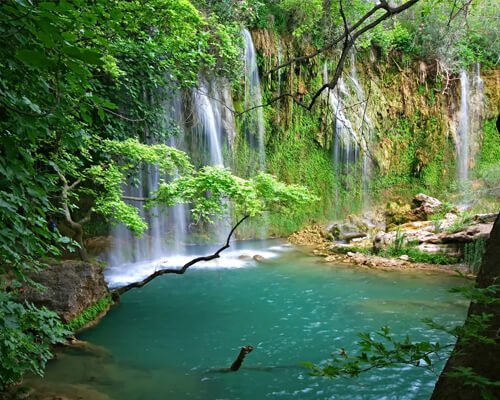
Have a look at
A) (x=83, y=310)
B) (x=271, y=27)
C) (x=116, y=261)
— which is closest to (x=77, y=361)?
(x=83, y=310)

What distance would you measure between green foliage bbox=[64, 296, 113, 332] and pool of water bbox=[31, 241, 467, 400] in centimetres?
19

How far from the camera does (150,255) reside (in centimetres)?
1197

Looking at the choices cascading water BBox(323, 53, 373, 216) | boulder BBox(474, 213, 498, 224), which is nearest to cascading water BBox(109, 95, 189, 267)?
cascading water BBox(323, 53, 373, 216)

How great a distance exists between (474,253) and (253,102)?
28.4 ft

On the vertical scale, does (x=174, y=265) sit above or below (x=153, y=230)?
below

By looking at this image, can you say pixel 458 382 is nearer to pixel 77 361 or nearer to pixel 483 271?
pixel 483 271

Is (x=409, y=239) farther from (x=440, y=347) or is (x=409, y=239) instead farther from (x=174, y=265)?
(x=440, y=347)

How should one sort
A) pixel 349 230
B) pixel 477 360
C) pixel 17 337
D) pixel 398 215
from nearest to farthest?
pixel 477 360
pixel 17 337
pixel 349 230
pixel 398 215

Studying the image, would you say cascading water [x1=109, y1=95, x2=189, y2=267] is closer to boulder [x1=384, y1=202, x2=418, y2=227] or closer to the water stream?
boulder [x1=384, y1=202, x2=418, y2=227]

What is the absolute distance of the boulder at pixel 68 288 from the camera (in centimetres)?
601

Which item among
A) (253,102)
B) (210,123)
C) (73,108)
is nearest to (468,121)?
(253,102)

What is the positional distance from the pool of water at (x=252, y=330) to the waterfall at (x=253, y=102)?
5.63 metres

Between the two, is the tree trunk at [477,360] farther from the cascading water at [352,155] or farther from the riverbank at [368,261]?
the cascading water at [352,155]

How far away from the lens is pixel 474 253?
9.76m
